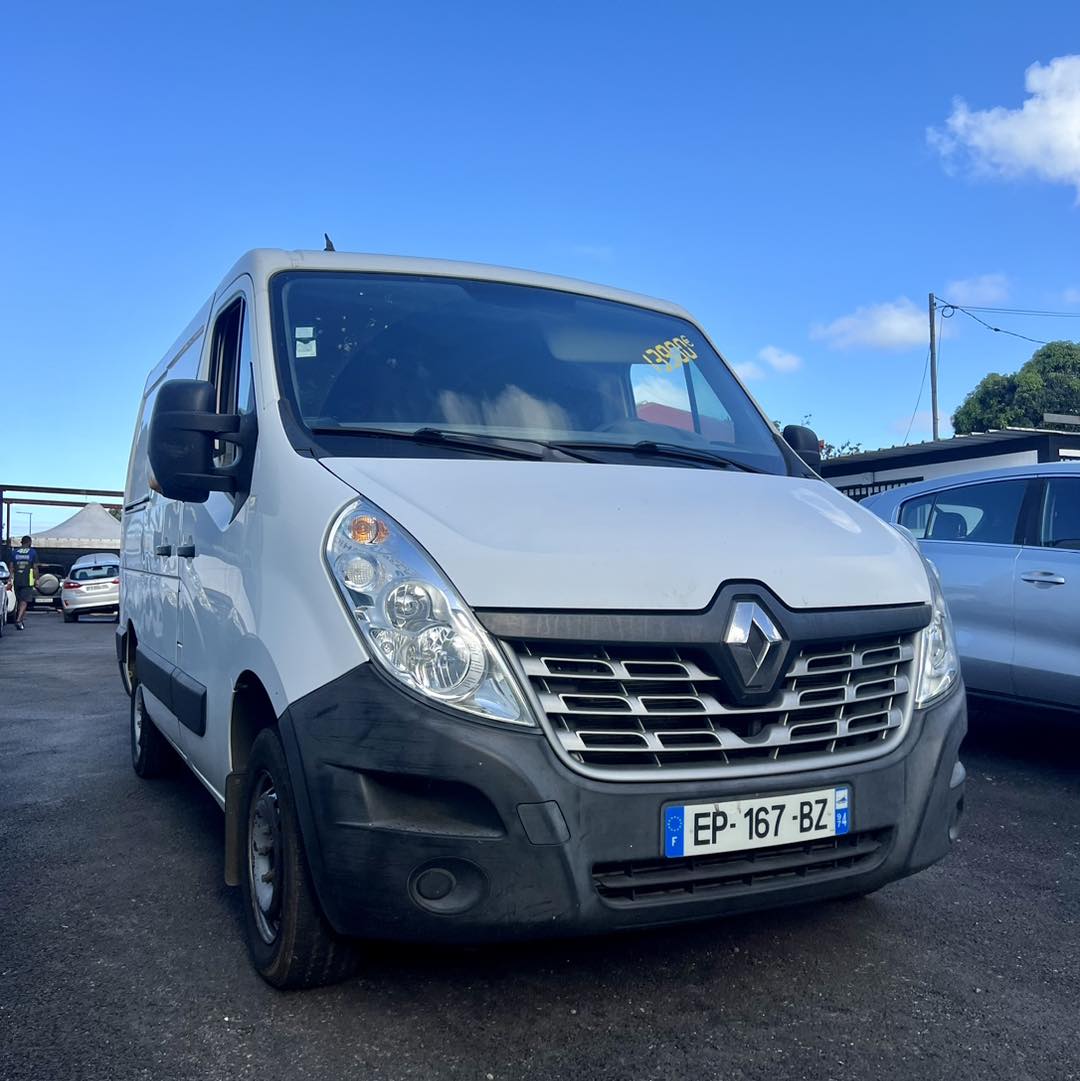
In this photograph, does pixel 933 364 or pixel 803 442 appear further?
pixel 933 364

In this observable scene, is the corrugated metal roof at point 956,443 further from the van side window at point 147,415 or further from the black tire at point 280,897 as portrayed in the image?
the black tire at point 280,897

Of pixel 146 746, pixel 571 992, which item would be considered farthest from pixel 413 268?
pixel 146 746

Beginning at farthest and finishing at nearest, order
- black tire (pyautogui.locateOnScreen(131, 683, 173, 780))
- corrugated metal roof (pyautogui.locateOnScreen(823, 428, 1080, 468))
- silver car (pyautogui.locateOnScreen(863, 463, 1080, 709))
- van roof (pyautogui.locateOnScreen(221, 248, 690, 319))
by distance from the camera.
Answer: corrugated metal roof (pyautogui.locateOnScreen(823, 428, 1080, 468))
silver car (pyautogui.locateOnScreen(863, 463, 1080, 709))
black tire (pyautogui.locateOnScreen(131, 683, 173, 780))
van roof (pyautogui.locateOnScreen(221, 248, 690, 319))

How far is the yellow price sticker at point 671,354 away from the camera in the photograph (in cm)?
422

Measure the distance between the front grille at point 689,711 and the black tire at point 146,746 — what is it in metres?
3.45

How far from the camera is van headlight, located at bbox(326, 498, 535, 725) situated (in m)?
2.47

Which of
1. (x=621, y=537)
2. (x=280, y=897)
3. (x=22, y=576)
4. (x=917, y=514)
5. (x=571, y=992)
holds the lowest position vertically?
(x=22, y=576)

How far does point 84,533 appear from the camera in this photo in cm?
4119

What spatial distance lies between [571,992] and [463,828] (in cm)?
71

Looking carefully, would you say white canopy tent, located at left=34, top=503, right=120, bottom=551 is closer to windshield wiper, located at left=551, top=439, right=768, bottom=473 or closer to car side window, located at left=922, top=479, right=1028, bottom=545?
car side window, located at left=922, top=479, right=1028, bottom=545

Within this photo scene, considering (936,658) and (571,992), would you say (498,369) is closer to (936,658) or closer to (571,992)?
(936,658)

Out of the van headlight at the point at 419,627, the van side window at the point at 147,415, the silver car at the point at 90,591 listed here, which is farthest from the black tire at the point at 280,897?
the silver car at the point at 90,591

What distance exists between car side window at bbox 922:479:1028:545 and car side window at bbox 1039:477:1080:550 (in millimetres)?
160

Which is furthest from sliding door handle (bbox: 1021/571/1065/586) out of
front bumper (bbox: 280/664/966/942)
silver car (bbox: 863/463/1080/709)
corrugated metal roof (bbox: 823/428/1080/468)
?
corrugated metal roof (bbox: 823/428/1080/468)
